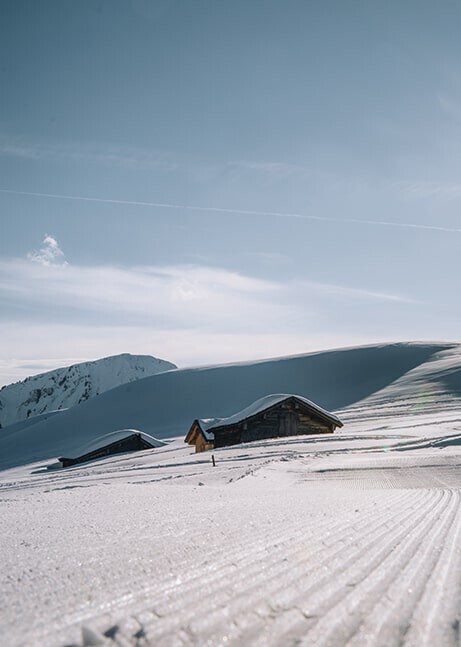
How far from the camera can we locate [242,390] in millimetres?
61000

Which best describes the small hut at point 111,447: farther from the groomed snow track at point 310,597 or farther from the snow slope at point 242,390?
the groomed snow track at point 310,597

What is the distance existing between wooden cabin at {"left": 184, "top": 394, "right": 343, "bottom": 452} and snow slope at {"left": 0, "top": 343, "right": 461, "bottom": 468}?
56.6ft

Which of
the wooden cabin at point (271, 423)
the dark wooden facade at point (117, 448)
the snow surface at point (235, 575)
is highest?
the snow surface at point (235, 575)

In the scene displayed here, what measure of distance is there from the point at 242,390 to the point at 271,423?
3640 cm

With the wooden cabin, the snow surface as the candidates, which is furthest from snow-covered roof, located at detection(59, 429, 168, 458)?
the snow surface

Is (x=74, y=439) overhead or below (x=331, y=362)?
below

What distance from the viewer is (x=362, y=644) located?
1.00 meters

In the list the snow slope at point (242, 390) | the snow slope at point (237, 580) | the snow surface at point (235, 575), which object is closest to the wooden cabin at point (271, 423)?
the snow slope at point (242, 390)

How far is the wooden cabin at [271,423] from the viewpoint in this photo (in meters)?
24.5

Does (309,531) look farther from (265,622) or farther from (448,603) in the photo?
(265,622)

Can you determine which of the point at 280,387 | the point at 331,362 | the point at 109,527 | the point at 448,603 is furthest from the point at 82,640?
the point at 331,362

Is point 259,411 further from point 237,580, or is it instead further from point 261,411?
point 237,580

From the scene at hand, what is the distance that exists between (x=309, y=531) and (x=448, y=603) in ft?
2.72

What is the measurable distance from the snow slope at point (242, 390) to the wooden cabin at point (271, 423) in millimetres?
17245
